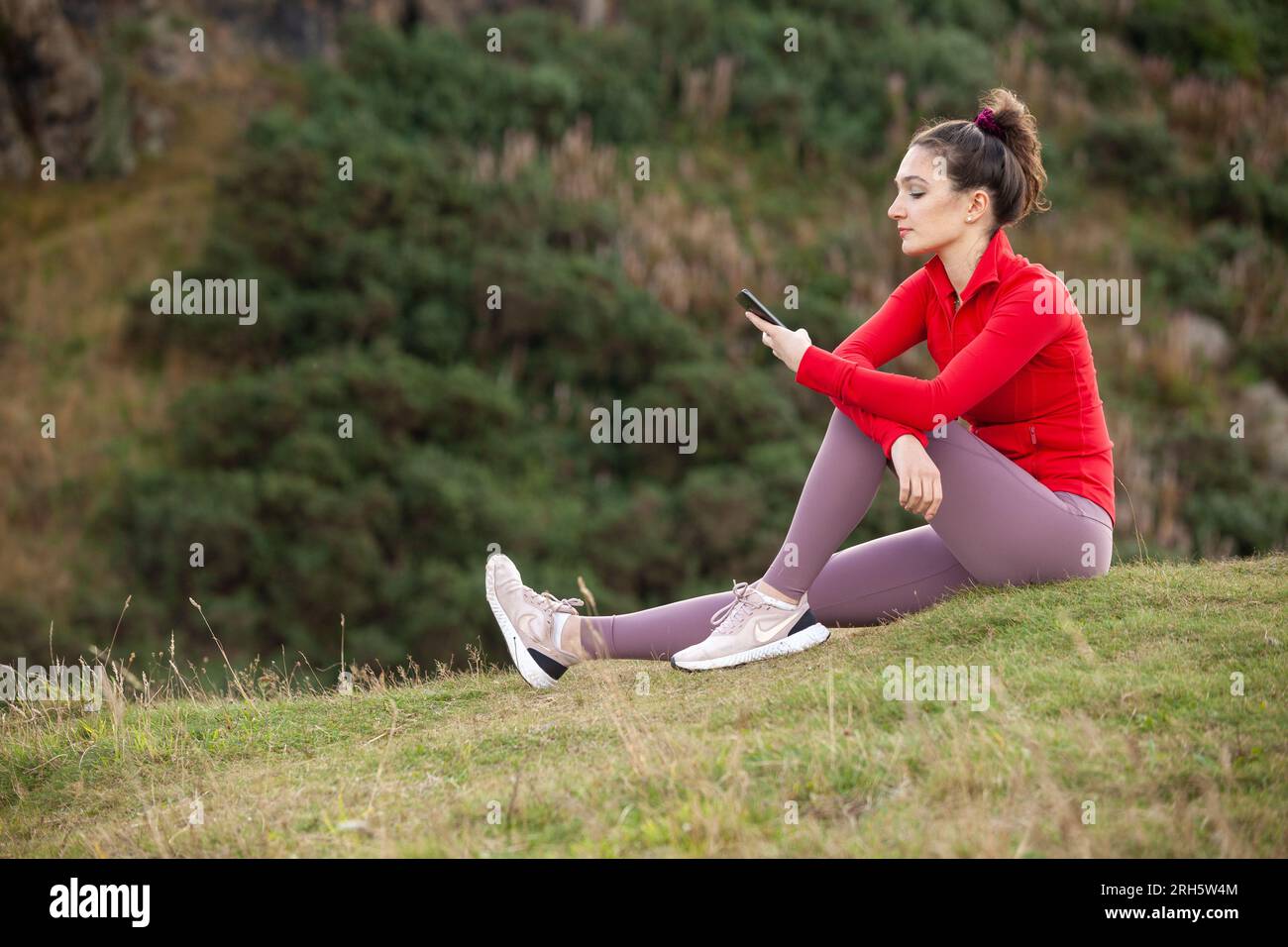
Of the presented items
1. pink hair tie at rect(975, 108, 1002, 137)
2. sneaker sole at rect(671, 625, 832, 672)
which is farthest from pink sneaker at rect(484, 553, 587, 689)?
pink hair tie at rect(975, 108, 1002, 137)

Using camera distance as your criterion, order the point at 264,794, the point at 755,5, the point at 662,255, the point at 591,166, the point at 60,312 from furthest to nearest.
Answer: the point at 755,5 < the point at 591,166 < the point at 662,255 < the point at 60,312 < the point at 264,794

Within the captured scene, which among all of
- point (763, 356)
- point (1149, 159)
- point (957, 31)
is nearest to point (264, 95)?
point (763, 356)

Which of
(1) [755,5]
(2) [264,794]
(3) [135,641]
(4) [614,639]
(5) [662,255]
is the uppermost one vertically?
(1) [755,5]

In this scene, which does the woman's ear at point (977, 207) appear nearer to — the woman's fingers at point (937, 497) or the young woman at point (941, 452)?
the young woman at point (941, 452)

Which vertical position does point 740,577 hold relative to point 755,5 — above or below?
below

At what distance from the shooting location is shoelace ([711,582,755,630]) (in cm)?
479

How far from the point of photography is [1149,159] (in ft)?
66.9

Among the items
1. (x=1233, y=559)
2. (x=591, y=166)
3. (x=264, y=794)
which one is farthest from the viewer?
(x=591, y=166)

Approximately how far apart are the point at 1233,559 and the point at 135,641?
11282 mm

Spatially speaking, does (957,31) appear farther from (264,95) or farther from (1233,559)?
(1233,559)

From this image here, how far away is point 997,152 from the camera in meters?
4.60

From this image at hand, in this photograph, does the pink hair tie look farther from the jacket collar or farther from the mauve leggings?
the mauve leggings

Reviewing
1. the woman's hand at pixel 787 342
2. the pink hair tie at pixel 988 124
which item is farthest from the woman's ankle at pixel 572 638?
the pink hair tie at pixel 988 124

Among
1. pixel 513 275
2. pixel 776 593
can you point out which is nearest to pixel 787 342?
pixel 776 593
